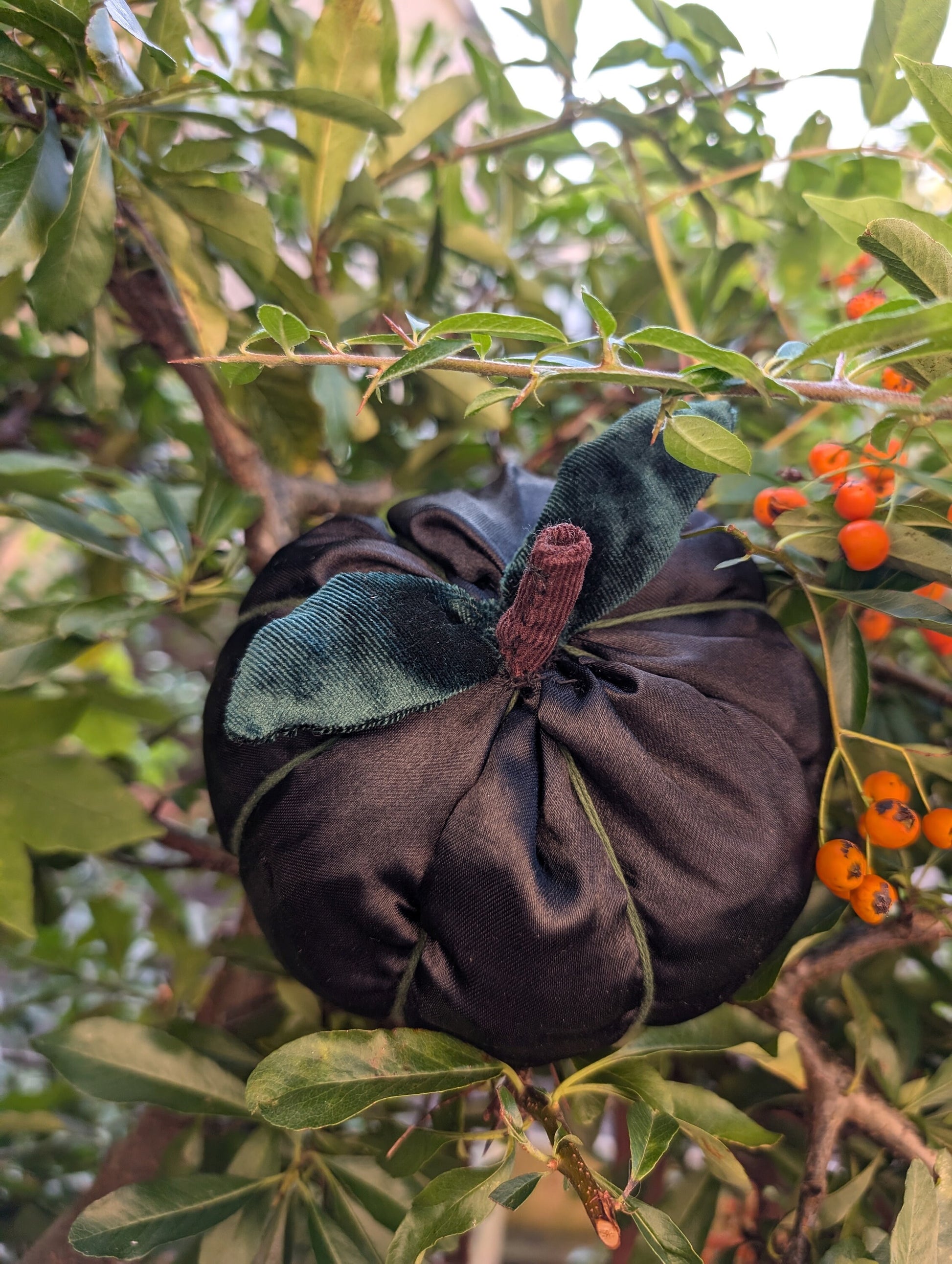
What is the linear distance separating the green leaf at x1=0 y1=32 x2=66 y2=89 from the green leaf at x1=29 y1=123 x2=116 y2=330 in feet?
0.07

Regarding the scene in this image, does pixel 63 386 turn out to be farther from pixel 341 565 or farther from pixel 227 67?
pixel 341 565

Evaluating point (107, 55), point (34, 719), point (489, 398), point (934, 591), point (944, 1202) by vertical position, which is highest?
point (107, 55)

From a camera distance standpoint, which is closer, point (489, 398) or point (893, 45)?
point (489, 398)

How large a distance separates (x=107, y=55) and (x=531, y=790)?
0.35 meters

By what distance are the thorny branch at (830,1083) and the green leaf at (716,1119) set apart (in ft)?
0.17

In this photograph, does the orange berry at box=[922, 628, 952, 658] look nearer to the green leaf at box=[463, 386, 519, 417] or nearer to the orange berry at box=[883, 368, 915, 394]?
the orange berry at box=[883, 368, 915, 394]

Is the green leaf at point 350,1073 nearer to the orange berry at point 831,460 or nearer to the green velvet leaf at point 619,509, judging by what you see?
the green velvet leaf at point 619,509

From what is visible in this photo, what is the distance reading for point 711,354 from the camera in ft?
0.91

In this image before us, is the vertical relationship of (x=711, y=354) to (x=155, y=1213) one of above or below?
above

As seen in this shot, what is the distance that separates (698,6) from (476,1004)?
0.61 m

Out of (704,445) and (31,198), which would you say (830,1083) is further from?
(31,198)

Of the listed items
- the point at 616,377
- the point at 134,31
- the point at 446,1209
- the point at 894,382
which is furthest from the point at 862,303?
the point at 446,1209

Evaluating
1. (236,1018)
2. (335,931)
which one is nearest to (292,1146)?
(236,1018)

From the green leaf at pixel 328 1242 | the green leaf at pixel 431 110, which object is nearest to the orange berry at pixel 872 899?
the green leaf at pixel 328 1242
